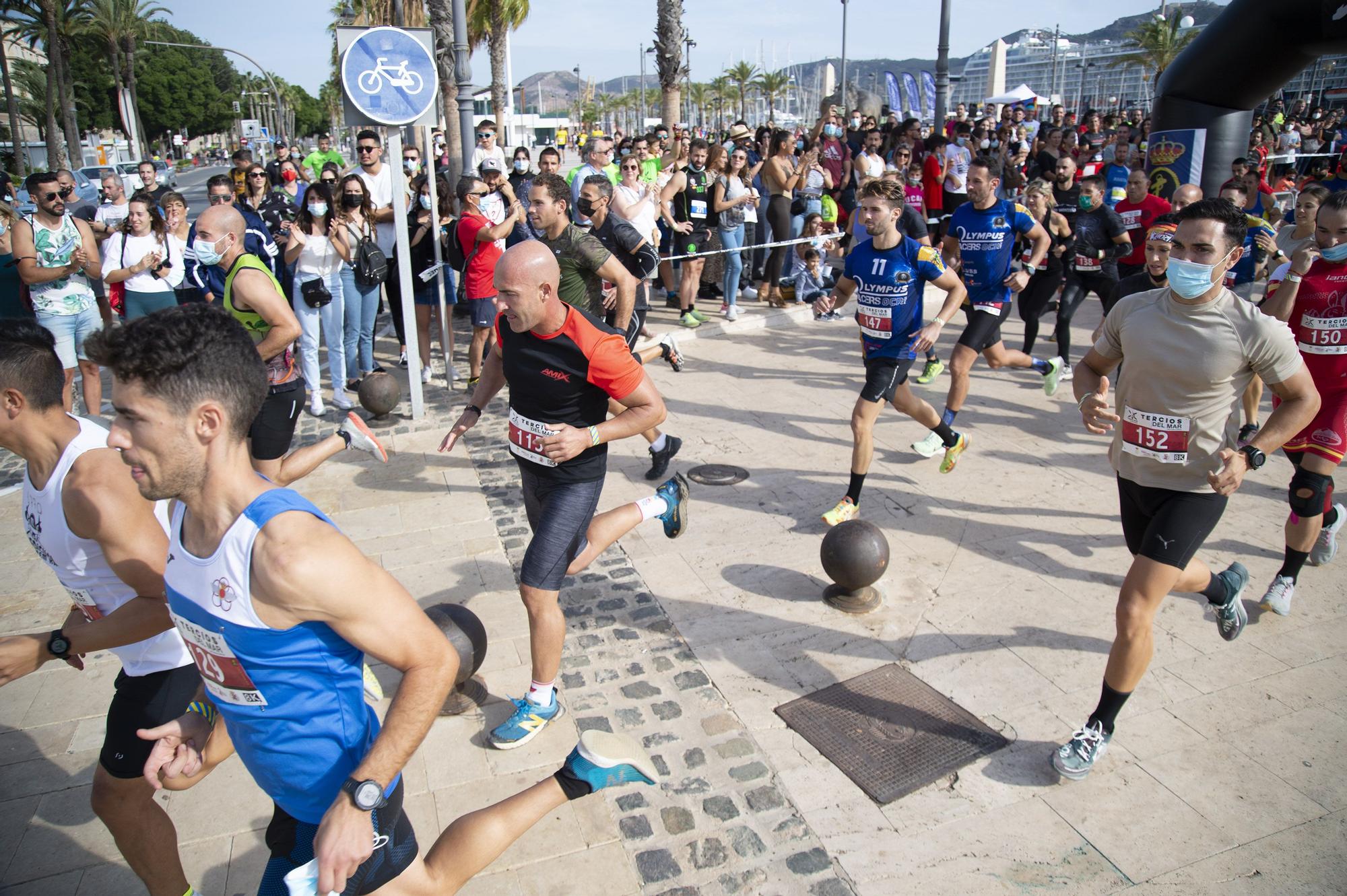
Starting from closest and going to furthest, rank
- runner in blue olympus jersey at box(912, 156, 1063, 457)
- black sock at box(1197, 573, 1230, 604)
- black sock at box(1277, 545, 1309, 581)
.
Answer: black sock at box(1197, 573, 1230, 604)
black sock at box(1277, 545, 1309, 581)
runner in blue olympus jersey at box(912, 156, 1063, 457)

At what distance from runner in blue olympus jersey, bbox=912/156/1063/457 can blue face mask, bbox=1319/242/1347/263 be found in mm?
2656

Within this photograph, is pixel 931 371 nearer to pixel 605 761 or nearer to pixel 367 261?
pixel 367 261

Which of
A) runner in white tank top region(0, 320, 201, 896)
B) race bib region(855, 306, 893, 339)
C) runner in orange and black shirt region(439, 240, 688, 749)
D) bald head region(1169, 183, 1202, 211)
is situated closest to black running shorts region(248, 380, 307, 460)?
runner in orange and black shirt region(439, 240, 688, 749)

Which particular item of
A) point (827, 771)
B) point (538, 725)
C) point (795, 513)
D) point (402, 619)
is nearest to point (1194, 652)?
point (827, 771)

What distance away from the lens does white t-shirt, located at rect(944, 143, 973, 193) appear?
1513 centimetres

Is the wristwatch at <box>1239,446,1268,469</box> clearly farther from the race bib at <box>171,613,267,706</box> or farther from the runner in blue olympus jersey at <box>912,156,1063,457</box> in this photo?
the runner in blue olympus jersey at <box>912,156,1063,457</box>

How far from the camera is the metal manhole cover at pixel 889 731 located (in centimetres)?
372

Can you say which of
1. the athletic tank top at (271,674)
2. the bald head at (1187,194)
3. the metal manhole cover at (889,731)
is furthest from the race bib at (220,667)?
the bald head at (1187,194)

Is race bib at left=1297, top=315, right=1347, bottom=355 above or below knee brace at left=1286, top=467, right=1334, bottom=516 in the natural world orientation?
above

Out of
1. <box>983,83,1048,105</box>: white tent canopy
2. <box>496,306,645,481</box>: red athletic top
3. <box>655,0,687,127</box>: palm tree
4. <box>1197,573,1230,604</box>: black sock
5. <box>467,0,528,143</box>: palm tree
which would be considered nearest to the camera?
<box>496,306,645,481</box>: red athletic top

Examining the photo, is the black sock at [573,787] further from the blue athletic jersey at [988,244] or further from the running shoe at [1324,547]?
the blue athletic jersey at [988,244]

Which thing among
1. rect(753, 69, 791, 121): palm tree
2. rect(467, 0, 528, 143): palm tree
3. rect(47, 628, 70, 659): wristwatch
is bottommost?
rect(47, 628, 70, 659): wristwatch

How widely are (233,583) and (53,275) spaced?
7114 mm

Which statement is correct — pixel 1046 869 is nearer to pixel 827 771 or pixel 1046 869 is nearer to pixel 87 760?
pixel 827 771
